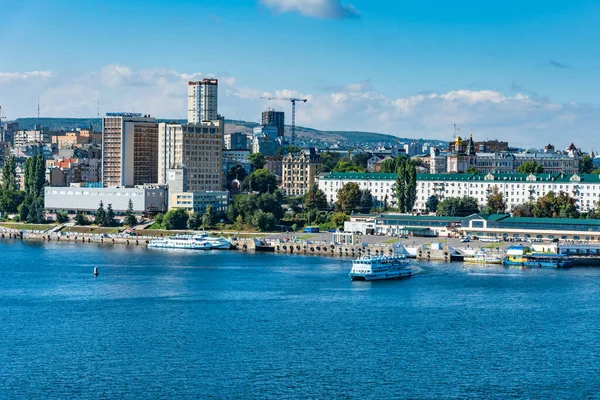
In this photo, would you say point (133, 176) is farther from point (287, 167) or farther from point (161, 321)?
point (161, 321)

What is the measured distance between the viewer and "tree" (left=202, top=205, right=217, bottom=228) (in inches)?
2694

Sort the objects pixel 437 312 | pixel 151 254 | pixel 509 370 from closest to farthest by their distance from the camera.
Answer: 1. pixel 509 370
2. pixel 437 312
3. pixel 151 254

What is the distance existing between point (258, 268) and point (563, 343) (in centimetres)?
2082

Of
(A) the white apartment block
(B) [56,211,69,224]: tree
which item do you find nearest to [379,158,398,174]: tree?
(A) the white apartment block

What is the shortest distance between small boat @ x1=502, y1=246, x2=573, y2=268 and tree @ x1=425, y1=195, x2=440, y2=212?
66.1ft

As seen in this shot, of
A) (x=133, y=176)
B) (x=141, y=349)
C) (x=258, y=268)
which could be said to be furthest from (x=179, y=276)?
(x=133, y=176)

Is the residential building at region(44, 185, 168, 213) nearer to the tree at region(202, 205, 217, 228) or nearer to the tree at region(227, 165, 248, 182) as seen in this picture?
the tree at region(202, 205, 217, 228)

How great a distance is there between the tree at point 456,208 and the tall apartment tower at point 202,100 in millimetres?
53625

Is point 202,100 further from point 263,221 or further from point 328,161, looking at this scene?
point 263,221

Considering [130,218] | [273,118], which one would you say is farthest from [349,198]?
[273,118]

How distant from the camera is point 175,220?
224ft

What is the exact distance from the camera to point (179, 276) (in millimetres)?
46344

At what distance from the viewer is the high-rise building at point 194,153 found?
77.9 metres

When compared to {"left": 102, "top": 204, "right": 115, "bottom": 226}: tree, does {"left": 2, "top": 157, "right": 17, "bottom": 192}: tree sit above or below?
above
